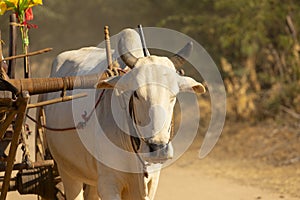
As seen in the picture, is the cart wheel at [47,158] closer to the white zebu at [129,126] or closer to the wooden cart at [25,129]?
the wooden cart at [25,129]

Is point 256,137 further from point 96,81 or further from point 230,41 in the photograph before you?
point 96,81

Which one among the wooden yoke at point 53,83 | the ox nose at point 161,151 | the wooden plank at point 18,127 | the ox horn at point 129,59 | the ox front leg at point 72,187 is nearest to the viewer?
the ox nose at point 161,151

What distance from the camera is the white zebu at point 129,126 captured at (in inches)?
175

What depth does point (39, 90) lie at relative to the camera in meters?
4.77

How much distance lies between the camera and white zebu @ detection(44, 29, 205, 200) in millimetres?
4457

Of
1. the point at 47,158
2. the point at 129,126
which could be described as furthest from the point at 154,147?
the point at 47,158

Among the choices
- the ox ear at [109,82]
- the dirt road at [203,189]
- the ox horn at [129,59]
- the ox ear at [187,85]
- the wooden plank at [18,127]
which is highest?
the ox horn at [129,59]

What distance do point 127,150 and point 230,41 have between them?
8960mm

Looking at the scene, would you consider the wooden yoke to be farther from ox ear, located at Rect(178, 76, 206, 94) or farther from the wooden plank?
ox ear, located at Rect(178, 76, 206, 94)

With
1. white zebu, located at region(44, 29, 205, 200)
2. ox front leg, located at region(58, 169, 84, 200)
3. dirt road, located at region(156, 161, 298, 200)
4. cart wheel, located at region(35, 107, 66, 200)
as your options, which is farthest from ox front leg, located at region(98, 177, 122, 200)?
dirt road, located at region(156, 161, 298, 200)

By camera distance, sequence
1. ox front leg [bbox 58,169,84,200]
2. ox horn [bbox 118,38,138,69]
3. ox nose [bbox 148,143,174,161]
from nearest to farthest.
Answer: ox nose [bbox 148,143,174,161]
ox horn [bbox 118,38,138,69]
ox front leg [bbox 58,169,84,200]

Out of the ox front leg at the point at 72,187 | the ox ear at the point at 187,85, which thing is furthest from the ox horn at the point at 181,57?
the ox front leg at the point at 72,187

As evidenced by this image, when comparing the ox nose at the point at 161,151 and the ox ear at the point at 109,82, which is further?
the ox ear at the point at 109,82

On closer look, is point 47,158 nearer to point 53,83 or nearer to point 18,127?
point 53,83
